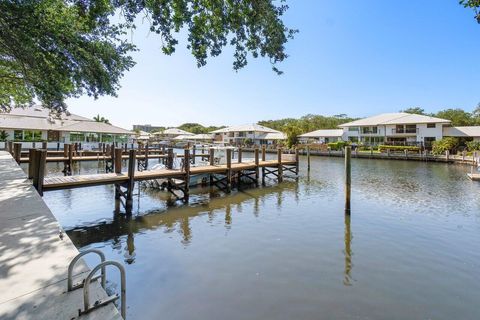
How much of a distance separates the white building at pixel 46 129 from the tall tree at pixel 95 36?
18.4 metres

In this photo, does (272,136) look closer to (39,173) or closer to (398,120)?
(398,120)

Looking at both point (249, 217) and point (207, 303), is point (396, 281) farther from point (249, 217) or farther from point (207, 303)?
point (249, 217)

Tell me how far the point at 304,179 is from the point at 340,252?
16.4 metres

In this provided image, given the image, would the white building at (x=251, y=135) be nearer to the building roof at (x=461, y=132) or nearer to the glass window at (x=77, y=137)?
the building roof at (x=461, y=132)

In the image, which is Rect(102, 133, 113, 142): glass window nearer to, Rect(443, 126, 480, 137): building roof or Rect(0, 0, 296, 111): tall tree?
Rect(0, 0, 296, 111): tall tree

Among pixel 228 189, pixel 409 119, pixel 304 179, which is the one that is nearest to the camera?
pixel 228 189

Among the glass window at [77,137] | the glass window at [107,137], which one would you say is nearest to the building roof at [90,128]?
the glass window at [107,137]

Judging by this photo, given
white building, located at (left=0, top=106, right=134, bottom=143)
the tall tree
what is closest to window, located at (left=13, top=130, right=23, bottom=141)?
white building, located at (left=0, top=106, right=134, bottom=143)

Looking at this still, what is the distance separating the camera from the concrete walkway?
10.8ft

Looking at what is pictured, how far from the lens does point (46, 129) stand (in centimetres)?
3738

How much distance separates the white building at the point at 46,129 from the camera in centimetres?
3647

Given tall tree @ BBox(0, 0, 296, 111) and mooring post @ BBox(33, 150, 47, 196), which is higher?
tall tree @ BBox(0, 0, 296, 111)

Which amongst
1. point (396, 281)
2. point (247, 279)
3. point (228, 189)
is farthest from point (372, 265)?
point (228, 189)

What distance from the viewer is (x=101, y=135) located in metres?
44.0
